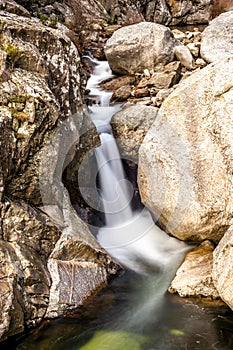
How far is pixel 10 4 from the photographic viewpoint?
7219 millimetres

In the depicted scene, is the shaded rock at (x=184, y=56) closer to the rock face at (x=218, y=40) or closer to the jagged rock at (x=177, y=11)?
the rock face at (x=218, y=40)

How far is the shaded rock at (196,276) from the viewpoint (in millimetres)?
5266

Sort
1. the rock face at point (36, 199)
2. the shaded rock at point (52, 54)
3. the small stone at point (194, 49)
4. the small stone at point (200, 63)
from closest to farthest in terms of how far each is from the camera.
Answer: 1. the rock face at point (36, 199)
2. the shaded rock at point (52, 54)
3. the small stone at point (200, 63)
4. the small stone at point (194, 49)

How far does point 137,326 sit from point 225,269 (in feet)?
4.32

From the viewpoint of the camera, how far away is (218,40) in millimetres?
11695

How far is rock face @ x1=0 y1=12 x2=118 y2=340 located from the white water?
622 millimetres

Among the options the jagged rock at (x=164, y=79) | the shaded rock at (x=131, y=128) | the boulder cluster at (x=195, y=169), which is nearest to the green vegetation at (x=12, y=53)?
the boulder cluster at (x=195, y=169)

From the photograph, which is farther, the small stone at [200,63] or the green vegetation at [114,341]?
the small stone at [200,63]

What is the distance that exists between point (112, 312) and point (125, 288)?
0.55m

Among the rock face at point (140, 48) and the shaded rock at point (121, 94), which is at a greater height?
the rock face at point (140, 48)

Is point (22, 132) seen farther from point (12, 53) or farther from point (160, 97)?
point (160, 97)

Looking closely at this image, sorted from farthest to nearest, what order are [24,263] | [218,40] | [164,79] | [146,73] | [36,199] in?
[218,40], [146,73], [164,79], [36,199], [24,263]

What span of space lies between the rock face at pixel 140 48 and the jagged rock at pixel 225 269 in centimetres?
739

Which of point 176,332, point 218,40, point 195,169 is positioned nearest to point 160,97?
point 218,40
